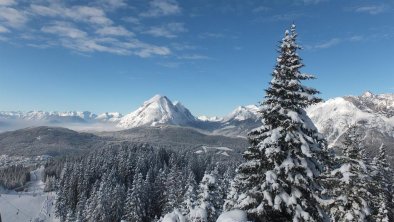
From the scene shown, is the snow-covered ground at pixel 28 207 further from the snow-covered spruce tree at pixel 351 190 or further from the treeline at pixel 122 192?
the snow-covered spruce tree at pixel 351 190

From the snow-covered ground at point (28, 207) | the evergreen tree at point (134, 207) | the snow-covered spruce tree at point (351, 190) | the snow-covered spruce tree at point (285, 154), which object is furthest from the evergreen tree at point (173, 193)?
the snow-covered ground at point (28, 207)

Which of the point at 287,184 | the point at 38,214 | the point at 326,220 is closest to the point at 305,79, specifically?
the point at 287,184

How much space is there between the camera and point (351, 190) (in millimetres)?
30172

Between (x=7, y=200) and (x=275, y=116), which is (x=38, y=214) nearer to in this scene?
(x=7, y=200)

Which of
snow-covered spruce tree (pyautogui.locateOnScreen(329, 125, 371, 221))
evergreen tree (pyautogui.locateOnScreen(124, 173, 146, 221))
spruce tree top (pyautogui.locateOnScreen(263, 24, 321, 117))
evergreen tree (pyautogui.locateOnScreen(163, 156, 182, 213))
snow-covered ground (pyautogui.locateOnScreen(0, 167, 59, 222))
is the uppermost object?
spruce tree top (pyautogui.locateOnScreen(263, 24, 321, 117))

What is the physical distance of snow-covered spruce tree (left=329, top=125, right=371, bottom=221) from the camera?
2956 centimetres

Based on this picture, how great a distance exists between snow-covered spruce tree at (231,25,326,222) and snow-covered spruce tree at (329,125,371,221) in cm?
780

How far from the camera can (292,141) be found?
22.2 meters

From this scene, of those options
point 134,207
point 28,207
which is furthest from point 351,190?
point 28,207

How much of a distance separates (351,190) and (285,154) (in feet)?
36.0

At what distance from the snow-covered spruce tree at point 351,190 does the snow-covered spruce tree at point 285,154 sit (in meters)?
7.80

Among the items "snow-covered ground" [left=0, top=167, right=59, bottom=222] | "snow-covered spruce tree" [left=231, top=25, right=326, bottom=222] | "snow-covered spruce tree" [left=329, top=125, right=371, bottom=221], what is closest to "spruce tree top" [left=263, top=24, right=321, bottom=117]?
"snow-covered spruce tree" [left=231, top=25, right=326, bottom=222]

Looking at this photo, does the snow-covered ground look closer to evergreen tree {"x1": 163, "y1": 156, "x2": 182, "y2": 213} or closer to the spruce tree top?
evergreen tree {"x1": 163, "y1": 156, "x2": 182, "y2": 213}

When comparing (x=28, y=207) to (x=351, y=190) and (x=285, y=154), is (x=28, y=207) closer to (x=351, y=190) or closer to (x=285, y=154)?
(x=351, y=190)
